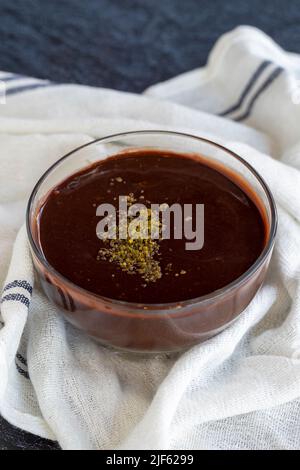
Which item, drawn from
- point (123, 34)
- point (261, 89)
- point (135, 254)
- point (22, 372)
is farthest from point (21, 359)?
point (123, 34)

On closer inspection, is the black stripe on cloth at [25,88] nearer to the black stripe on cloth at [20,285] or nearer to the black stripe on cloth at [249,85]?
the black stripe on cloth at [249,85]

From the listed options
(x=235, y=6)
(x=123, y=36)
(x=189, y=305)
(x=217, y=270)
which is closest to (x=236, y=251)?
(x=217, y=270)

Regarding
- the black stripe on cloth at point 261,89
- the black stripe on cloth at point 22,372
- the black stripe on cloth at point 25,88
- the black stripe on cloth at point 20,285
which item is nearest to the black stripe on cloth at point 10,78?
the black stripe on cloth at point 25,88

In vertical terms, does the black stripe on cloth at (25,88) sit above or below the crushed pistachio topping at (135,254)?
below

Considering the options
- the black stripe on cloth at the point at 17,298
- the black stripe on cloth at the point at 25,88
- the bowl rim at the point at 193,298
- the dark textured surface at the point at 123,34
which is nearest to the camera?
the bowl rim at the point at 193,298

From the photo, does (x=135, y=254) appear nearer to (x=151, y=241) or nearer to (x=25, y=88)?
(x=151, y=241)

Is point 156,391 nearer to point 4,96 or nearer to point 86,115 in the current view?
point 86,115
